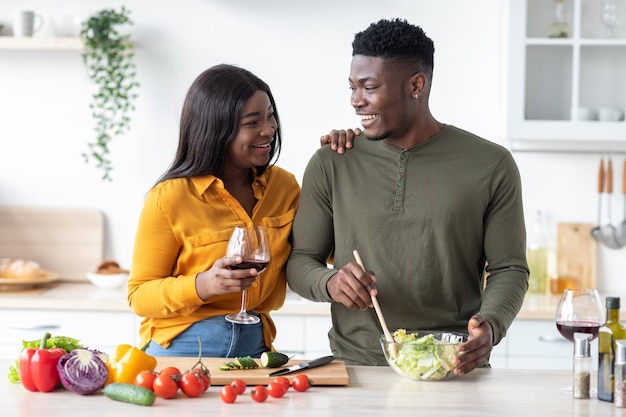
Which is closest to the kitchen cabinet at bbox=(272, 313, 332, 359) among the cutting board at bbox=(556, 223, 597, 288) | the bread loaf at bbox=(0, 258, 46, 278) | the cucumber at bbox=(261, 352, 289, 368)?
the bread loaf at bbox=(0, 258, 46, 278)

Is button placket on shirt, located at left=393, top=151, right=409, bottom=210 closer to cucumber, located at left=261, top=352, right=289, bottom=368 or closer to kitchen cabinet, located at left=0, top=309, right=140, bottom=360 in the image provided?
cucumber, located at left=261, top=352, right=289, bottom=368

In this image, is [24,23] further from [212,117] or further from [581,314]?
[581,314]

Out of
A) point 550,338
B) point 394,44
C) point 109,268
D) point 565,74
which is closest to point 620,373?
point 394,44

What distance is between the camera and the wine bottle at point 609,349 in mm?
1853

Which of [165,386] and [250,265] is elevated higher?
[250,265]

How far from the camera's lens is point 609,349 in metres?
1.86

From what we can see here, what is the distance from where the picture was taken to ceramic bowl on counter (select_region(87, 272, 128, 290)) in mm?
3914

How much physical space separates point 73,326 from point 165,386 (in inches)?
75.9

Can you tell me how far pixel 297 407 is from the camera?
1803 millimetres

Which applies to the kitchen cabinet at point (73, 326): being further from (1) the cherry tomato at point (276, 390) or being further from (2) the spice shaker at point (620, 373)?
(2) the spice shaker at point (620, 373)

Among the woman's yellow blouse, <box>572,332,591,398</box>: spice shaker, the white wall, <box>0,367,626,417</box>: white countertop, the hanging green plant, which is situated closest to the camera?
<box>0,367,626,417</box>: white countertop

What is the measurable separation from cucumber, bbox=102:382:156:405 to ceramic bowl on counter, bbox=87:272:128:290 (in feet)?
7.01

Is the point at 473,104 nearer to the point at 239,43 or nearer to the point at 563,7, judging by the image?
the point at 563,7

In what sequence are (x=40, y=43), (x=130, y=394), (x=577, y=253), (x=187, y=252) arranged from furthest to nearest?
(x=577, y=253) < (x=40, y=43) < (x=187, y=252) < (x=130, y=394)
